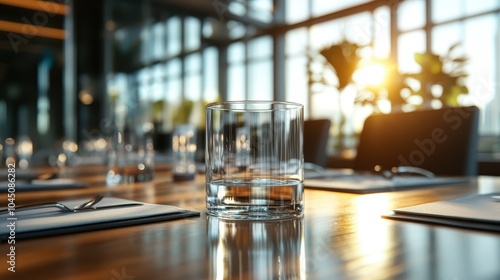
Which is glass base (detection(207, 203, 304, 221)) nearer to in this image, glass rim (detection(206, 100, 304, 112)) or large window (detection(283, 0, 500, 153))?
glass rim (detection(206, 100, 304, 112))

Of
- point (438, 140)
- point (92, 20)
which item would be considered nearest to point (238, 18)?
point (92, 20)

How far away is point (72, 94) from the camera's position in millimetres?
6617

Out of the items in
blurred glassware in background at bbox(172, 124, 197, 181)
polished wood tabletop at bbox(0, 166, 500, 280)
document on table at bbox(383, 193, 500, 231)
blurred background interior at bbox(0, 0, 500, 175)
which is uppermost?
A: blurred background interior at bbox(0, 0, 500, 175)

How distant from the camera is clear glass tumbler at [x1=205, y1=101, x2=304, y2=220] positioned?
1.69 feet

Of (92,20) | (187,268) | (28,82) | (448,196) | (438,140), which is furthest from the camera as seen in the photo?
(92,20)

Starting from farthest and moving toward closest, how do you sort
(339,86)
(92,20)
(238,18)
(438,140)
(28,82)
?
(238,18)
(92,20)
(28,82)
(339,86)
(438,140)

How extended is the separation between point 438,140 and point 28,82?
6.00 metres

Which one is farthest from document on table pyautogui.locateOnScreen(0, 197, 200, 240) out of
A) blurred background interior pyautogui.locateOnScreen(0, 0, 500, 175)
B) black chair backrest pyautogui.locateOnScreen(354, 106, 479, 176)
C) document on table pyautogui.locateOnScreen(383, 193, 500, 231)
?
blurred background interior pyautogui.locateOnScreen(0, 0, 500, 175)

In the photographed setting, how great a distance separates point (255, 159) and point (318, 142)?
1633 millimetres

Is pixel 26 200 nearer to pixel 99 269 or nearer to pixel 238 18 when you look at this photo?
pixel 99 269

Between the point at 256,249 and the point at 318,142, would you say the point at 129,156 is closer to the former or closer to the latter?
the point at 256,249

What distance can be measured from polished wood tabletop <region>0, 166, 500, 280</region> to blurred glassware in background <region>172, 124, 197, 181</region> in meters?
0.65

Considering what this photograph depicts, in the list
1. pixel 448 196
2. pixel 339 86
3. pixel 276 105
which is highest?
pixel 339 86

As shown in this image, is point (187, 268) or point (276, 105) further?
point (276, 105)
